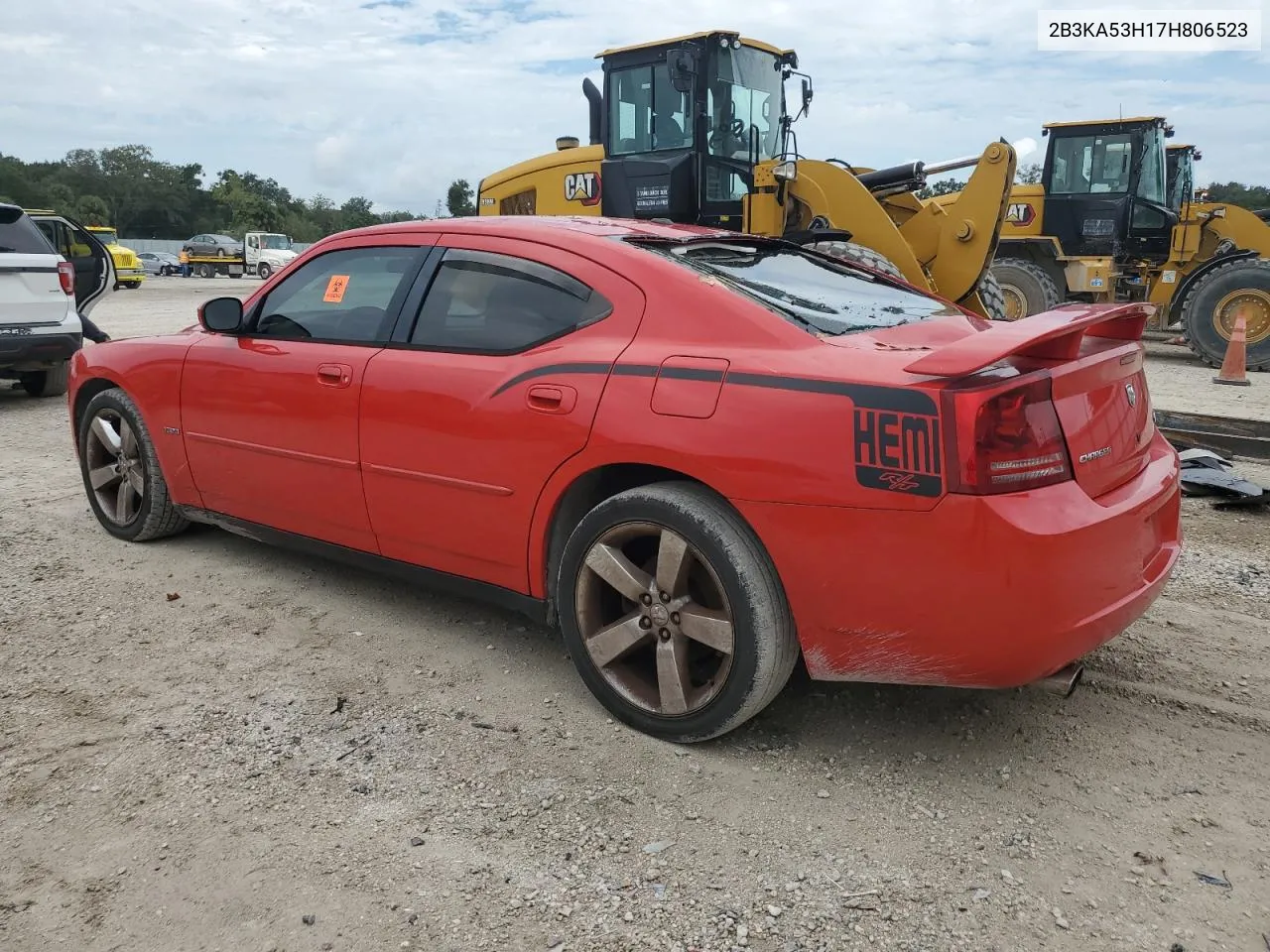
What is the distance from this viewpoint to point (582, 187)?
10.0 metres

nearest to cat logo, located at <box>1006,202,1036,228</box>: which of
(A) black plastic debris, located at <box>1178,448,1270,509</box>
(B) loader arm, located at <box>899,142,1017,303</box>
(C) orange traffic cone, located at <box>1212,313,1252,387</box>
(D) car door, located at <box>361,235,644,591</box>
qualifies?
(C) orange traffic cone, located at <box>1212,313,1252,387</box>

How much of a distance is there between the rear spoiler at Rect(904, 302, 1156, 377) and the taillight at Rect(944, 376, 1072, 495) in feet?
0.23

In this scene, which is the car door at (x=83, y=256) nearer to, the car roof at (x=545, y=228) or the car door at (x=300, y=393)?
the car door at (x=300, y=393)

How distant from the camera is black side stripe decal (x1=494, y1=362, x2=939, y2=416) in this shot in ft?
7.58

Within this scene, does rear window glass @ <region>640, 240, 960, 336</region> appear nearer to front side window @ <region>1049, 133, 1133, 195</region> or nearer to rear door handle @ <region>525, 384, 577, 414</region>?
rear door handle @ <region>525, 384, 577, 414</region>

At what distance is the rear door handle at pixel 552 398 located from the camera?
289 centimetres

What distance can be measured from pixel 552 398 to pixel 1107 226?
13011mm

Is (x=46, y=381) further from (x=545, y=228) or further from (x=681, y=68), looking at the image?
(x=545, y=228)

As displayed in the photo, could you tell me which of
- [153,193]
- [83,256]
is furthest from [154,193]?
[83,256]

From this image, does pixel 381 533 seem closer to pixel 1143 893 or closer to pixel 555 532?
pixel 555 532

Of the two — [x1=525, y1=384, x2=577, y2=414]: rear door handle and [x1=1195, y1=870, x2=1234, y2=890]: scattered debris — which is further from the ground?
[x1=525, y1=384, x2=577, y2=414]: rear door handle

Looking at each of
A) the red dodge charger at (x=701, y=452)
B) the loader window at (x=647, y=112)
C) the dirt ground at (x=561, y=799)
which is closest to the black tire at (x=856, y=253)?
the loader window at (x=647, y=112)

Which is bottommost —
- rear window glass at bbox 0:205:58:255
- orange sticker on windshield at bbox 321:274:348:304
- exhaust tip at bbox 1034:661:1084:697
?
exhaust tip at bbox 1034:661:1084:697

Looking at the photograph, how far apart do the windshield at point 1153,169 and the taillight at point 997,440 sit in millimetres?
13117
